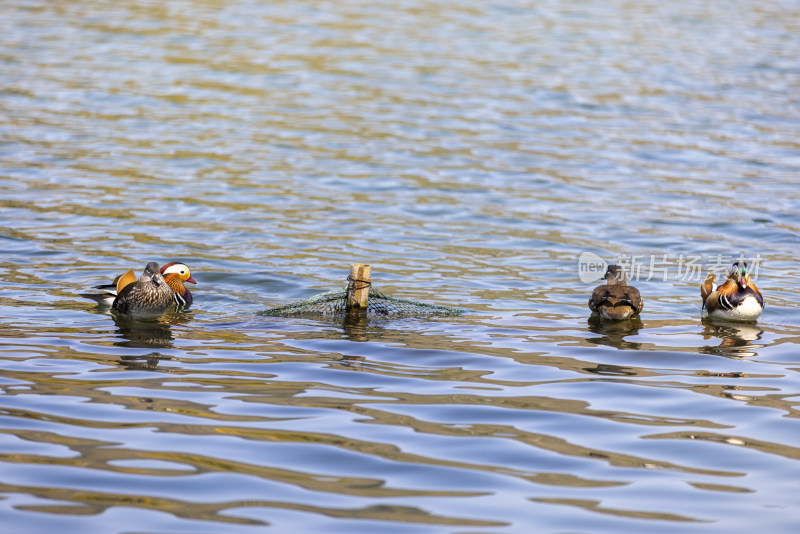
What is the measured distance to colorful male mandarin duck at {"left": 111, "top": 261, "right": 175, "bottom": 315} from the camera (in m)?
10.4

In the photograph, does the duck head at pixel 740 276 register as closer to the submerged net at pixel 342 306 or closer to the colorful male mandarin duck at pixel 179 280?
the submerged net at pixel 342 306

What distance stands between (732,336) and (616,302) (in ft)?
3.97

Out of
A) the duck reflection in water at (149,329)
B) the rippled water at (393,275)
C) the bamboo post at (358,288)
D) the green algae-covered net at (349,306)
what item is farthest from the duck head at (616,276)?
the duck reflection in water at (149,329)

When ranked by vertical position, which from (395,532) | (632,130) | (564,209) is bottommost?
(395,532)

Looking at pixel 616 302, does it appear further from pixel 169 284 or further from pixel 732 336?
pixel 169 284

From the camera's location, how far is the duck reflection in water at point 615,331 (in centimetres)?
961

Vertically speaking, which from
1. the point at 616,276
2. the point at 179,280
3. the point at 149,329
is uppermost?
the point at 616,276

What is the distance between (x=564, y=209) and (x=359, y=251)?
13.8ft

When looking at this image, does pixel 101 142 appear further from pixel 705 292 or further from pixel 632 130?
pixel 705 292

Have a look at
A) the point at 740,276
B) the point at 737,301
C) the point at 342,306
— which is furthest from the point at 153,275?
the point at 740,276

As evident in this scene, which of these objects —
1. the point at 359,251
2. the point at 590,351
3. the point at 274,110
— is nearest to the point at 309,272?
the point at 359,251

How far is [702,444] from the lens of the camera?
6.90 meters

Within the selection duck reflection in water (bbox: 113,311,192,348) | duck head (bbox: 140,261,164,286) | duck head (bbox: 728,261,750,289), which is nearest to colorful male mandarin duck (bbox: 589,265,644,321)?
duck head (bbox: 728,261,750,289)

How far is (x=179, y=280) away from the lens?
448 inches
